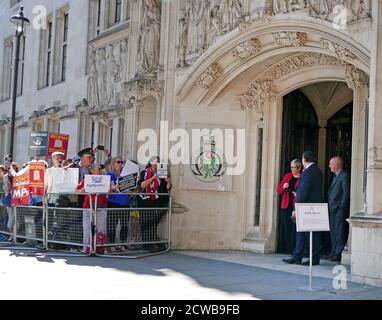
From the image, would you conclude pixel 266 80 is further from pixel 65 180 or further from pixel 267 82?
pixel 65 180

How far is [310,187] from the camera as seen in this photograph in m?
11.1

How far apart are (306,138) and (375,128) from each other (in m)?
5.06

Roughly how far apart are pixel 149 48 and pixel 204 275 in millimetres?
6550

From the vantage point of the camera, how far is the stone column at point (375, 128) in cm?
908

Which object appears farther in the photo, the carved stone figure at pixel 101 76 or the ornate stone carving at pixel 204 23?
the carved stone figure at pixel 101 76

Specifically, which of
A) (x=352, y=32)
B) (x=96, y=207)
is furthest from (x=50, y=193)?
(x=352, y=32)

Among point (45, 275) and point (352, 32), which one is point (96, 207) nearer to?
point (45, 275)

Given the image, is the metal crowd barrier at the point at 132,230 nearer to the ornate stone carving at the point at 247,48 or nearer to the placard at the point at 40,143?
the ornate stone carving at the point at 247,48

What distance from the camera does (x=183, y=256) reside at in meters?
12.3

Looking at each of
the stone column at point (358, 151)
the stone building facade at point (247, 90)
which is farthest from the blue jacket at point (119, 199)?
the stone column at point (358, 151)

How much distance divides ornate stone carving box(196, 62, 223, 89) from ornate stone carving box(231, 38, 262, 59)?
2.34 feet

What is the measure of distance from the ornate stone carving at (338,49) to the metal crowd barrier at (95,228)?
15.1 feet

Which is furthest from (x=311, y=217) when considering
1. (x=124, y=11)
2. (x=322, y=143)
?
(x=124, y=11)

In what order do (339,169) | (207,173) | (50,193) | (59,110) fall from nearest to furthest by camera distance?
(339,169), (50,193), (207,173), (59,110)
